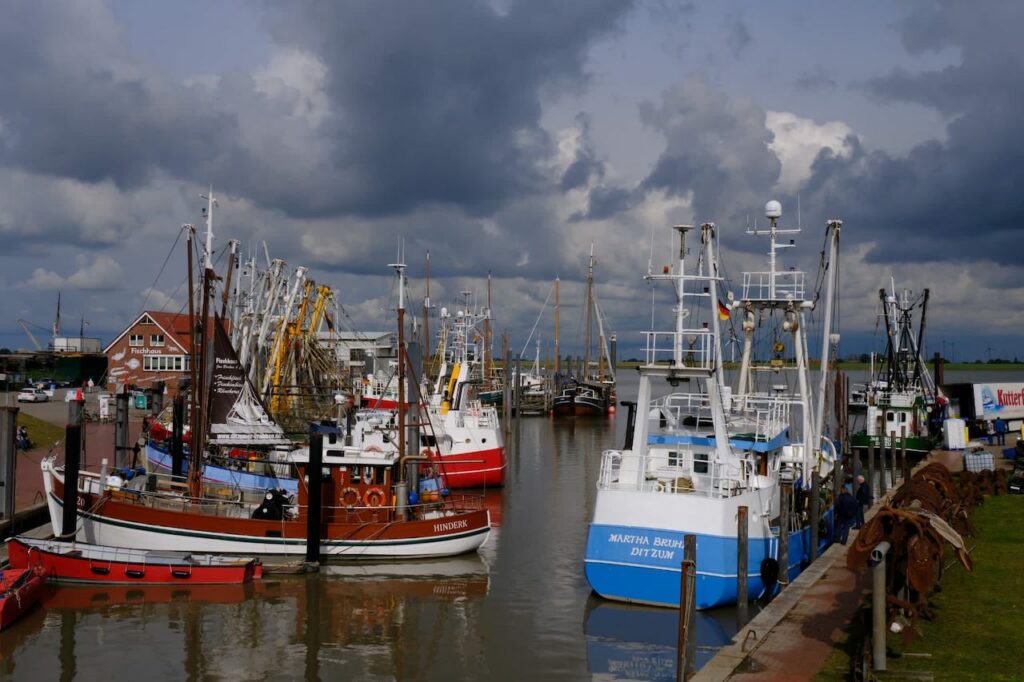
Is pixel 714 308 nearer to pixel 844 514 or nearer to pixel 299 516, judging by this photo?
pixel 844 514

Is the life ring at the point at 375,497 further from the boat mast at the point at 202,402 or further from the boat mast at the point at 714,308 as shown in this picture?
the boat mast at the point at 714,308

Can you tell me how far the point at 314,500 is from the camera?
81.6 feet

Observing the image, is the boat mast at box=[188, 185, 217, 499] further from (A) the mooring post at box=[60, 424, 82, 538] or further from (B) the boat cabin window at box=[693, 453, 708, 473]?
(B) the boat cabin window at box=[693, 453, 708, 473]

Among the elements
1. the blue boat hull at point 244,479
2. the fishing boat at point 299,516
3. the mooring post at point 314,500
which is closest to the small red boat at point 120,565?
the fishing boat at point 299,516

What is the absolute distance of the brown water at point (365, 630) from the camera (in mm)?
18125

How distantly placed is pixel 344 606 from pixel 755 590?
926 centimetres

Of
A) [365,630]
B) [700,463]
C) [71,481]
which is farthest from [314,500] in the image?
[700,463]

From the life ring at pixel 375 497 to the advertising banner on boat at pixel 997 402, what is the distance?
140 feet

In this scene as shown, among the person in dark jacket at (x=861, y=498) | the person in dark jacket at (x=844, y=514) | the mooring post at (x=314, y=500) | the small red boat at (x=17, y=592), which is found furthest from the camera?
the person in dark jacket at (x=861, y=498)

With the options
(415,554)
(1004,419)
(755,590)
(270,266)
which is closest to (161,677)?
(415,554)

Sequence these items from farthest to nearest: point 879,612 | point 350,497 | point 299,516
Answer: point 350,497, point 299,516, point 879,612

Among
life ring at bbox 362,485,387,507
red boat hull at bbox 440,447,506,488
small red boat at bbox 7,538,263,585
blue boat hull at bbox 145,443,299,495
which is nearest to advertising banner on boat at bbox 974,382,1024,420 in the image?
red boat hull at bbox 440,447,506,488

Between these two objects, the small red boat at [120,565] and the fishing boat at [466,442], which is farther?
the fishing boat at [466,442]

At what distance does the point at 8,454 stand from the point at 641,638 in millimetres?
16654
